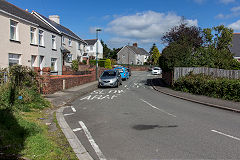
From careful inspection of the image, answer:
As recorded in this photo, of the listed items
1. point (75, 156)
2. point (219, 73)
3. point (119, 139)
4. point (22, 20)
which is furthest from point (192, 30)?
point (75, 156)

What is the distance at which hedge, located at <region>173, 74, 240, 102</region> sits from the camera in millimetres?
12266

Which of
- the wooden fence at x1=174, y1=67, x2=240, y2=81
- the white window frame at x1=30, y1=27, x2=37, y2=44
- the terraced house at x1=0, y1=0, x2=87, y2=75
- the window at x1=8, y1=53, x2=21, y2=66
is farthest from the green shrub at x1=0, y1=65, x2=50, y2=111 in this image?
the wooden fence at x1=174, y1=67, x2=240, y2=81

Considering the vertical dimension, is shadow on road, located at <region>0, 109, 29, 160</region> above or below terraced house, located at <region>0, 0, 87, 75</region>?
below

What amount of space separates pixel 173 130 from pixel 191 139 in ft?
2.90

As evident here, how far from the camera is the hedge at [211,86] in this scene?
12.3 metres

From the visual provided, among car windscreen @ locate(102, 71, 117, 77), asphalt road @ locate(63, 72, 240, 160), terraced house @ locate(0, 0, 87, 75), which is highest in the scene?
terraced house @ locate(0, 0, 87, 75)

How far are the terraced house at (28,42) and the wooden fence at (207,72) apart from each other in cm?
1300

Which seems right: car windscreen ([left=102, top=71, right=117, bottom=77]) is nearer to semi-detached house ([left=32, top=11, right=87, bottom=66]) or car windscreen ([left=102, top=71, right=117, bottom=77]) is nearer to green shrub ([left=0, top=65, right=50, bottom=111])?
green shrub ([left=0, top=65, right=50, bottom=111])

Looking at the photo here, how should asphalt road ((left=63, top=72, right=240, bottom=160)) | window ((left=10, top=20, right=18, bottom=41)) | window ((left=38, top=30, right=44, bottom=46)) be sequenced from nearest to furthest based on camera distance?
asphalt road ((left=63, top=72, right=240, bottom=160))
window ((left=10, top=20, right=18, bottom=41))
window ((left=38, top=30, right=44, bottom=46))

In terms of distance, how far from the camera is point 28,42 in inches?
810

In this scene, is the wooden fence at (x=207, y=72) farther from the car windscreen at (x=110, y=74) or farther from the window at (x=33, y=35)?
the window at (x=33, y=35)

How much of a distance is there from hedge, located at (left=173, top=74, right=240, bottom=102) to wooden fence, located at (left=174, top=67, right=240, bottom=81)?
26.1 inches

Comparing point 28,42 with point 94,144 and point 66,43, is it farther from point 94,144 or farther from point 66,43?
point 94,144

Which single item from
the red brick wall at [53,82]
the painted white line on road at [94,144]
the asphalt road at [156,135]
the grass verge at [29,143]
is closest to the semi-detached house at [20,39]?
the red brick wall at [53,82]
